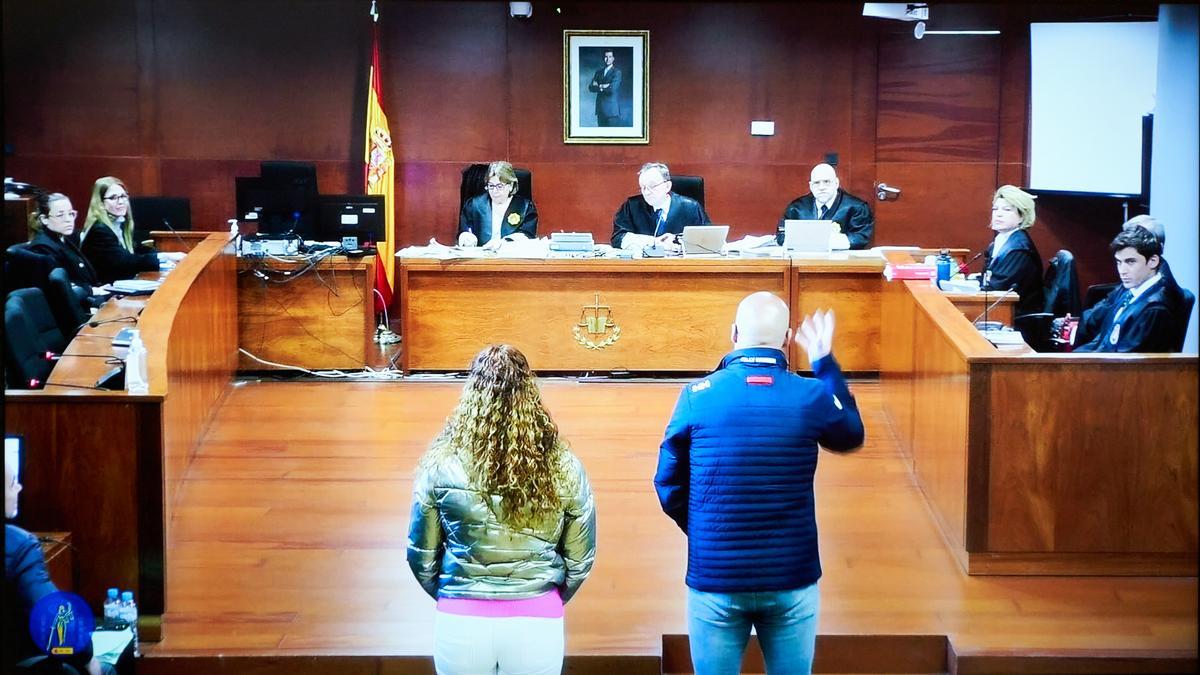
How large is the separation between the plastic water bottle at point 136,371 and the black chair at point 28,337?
2.87ft

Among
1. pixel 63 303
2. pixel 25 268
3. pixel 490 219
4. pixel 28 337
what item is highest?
pixel 490 219

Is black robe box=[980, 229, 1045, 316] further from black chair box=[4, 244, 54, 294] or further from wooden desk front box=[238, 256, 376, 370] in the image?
black chair box=[4, 244, 54, 294]

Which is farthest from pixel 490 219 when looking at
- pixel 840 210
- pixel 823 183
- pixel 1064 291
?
pixel 1064 291

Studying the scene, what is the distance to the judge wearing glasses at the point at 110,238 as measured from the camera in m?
7.51

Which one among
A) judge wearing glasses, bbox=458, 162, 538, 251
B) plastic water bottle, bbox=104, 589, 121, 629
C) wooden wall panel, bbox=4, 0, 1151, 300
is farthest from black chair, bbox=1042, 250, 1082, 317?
plastic water bottle, bbox=104, 589, 121, 629

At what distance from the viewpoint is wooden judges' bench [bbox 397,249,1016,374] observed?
7758 mm

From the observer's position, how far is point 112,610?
4496mm

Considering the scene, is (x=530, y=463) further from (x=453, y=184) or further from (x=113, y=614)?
(x=453, y=184)

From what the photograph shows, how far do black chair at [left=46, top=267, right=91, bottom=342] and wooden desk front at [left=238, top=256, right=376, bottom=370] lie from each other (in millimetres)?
1415

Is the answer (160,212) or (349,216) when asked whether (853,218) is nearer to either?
(349,216)

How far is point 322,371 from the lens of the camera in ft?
26.2

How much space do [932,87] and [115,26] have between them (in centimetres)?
605

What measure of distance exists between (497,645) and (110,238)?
501 centimetres

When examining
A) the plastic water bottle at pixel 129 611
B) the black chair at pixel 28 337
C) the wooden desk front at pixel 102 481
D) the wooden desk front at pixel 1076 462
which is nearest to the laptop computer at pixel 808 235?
the wooden desk front at pixel 1076 462
